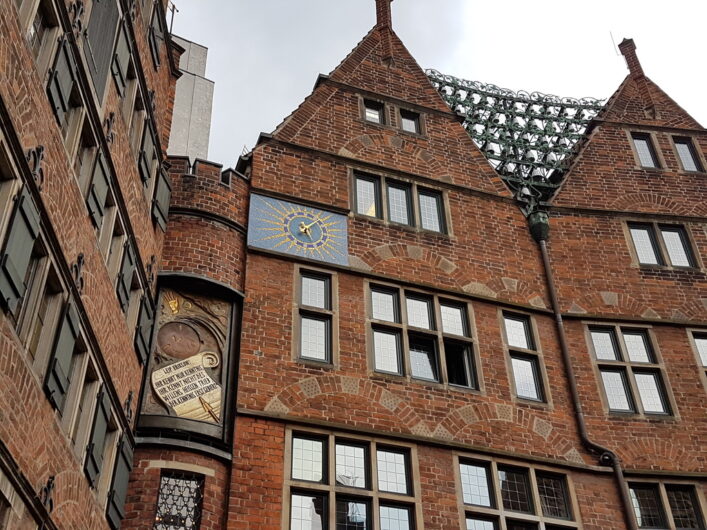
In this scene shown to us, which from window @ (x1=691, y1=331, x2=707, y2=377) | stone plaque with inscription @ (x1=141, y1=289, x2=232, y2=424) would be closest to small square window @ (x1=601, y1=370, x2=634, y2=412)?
window @ (x1=691, y1=331, x2=707, y2=377)

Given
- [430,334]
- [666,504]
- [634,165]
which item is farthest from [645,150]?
[666,504]

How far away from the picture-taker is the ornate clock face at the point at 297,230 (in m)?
15.4

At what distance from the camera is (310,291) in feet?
49.8

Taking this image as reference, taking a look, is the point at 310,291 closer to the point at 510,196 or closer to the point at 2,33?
the point at 510,196

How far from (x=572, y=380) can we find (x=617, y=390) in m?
0.96

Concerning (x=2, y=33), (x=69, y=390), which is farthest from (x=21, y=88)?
(x=69, y=390)

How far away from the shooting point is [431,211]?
17.7 meters

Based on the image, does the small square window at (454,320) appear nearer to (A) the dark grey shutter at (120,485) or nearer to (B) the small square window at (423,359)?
(B) the small square window at (423,359)

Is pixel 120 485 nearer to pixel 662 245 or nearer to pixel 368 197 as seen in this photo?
pixel 368 197

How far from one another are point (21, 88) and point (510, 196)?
38.8 ft

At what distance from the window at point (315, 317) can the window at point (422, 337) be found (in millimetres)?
756

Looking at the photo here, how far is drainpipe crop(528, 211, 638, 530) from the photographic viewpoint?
14.2m

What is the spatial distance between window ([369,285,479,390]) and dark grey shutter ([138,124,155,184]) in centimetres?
427

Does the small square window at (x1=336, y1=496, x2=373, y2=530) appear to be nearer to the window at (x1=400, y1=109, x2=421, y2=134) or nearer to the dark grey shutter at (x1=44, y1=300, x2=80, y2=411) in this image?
the dark grey shutter at (x1=44, y1=300, x2=80, y2=411)
